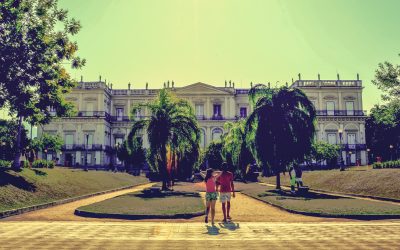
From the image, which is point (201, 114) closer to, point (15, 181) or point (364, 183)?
point (364, 183)

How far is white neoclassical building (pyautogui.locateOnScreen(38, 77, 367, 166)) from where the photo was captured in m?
62.3

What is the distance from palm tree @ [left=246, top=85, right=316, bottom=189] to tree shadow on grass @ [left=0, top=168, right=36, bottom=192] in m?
13.2

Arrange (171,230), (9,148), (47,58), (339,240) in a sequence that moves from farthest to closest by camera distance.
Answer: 1. (9,148)
2. (47,58)
3. (171,230)
4. (339,240)

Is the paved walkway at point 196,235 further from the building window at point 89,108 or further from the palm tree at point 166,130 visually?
the building window at point 89,108

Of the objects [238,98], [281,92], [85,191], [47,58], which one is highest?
[238,98]

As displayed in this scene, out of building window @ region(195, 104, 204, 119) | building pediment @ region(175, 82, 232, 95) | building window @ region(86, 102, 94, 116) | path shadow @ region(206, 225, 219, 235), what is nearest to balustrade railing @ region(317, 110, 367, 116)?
building pediment @ region(175, 82, 232, 95)

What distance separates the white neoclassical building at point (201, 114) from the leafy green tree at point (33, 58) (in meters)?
40.4

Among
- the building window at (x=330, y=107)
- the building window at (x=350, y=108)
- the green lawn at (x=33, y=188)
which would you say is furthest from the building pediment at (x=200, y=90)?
the green lawn at (x=33, y=188)

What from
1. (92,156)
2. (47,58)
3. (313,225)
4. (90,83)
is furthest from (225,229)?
(90,83)

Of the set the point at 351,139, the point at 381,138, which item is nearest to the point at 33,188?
the point at 351,139

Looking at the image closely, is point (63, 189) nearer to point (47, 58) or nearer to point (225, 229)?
point (47, 58)

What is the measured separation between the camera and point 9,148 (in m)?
34.4

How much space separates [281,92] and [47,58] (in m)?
14.6

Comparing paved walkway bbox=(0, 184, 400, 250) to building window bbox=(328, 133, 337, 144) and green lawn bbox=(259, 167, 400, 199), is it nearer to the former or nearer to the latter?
green lawn bbox=(259, 167, 400, 199)
